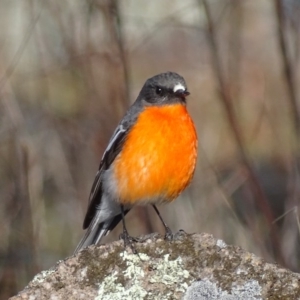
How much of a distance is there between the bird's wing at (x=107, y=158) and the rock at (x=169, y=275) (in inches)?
64.6

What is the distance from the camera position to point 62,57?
798 centimetres

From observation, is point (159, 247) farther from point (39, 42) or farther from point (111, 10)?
point (39, 42)

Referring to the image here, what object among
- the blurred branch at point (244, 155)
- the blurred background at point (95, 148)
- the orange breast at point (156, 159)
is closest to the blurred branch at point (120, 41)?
the blurred background at point (95, 148)

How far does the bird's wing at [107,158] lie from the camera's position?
17.4 ft

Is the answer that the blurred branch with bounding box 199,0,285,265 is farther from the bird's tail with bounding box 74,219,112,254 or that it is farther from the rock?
the rock

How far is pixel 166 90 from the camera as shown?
5406 millimetres

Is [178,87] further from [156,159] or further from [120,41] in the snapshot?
[120,41]

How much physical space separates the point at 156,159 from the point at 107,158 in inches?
23.9

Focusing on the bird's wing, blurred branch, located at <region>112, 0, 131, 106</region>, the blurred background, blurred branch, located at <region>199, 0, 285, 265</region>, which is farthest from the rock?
blurred branch, located at <region>112, 0, 131, 106</region>

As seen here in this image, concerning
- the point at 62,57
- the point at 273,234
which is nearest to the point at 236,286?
the point at 273,234

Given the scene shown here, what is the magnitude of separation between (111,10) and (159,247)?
11.1 ft

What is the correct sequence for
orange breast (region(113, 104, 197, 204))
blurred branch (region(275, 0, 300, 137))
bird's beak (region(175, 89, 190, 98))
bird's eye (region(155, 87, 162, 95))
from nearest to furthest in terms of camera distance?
orange breast (region(113, 104, 197, 204))
bird's beak (region(175, 89, 190, 98))
bird's eye (region(155, 87, 162, 95))
blurred branch (region(275, 0, 300, 137))

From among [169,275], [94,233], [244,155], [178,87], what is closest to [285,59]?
[244,155]

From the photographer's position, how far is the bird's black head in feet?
17.5
